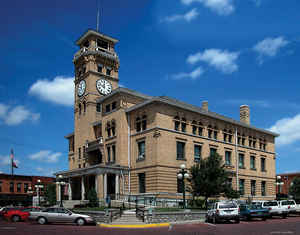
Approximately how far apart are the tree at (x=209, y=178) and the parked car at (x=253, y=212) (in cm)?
619

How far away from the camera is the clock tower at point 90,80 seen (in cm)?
5516

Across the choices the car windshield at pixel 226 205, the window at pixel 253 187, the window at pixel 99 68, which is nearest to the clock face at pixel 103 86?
the window at pixel 99 68

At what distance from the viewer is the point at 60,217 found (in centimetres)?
2741

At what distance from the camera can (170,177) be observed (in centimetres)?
4353

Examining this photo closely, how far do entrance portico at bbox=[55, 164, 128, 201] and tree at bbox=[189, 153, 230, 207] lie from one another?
10659 mm

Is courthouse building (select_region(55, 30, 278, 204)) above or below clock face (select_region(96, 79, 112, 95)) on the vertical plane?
below

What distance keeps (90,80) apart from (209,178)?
27053mm

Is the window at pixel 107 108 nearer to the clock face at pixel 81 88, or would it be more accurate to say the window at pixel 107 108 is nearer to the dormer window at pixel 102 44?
the clock face at pixel 81 88

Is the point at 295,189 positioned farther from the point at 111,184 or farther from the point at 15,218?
the point at 15,218

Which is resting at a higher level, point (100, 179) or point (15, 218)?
point (100, 179)

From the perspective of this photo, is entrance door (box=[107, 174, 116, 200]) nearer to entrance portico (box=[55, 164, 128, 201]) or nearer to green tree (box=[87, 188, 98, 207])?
entrance portico (box=[55, 164, 128, 201])

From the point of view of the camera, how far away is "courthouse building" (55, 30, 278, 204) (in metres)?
43.6

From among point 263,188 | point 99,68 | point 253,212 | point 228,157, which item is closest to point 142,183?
point 228,157

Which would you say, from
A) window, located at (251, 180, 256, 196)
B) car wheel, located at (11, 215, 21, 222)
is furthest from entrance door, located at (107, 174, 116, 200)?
window, located at (251, 180, 256, 196)
